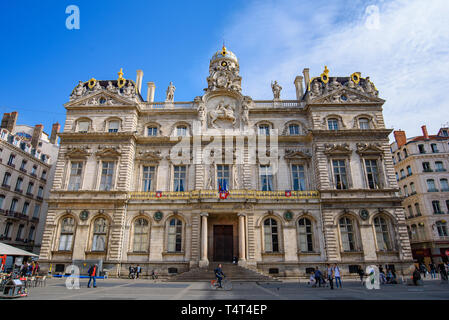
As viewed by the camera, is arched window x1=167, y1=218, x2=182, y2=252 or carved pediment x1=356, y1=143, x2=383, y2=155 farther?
carved pediment x1=356, y1=143, x2=383, y2=155

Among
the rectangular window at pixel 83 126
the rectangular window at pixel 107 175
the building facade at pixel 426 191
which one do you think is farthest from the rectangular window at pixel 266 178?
the building facade at pixel 426 191

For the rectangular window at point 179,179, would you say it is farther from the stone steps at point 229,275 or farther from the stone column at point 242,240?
the stone steps at point 229,275

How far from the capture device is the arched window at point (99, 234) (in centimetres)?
2858

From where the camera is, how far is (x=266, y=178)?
Answer: 31.6m

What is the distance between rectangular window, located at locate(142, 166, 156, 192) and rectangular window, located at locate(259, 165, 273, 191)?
11.8m

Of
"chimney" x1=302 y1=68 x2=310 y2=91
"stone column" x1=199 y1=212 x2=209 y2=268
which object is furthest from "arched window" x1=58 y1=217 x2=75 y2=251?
"chimney" x1=302 y1=68 x2=310 y2=91

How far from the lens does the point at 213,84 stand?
3484 cm

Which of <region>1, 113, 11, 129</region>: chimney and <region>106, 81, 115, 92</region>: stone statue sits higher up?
<region>1, 113, 11, 129</region>: chimney

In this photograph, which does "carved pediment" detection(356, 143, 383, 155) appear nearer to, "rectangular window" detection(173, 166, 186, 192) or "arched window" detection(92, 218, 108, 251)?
"rectangular window" detection(173, 166, 186, 192)

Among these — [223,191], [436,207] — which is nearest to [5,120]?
[223,191]

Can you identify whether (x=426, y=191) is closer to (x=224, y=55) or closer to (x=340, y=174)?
(x=340, y=174)

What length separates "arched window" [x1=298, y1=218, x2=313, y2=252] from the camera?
28969mm

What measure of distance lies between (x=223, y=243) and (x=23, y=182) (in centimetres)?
3234
